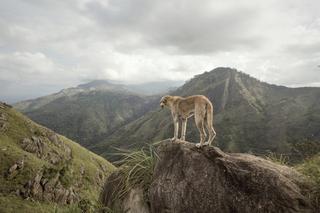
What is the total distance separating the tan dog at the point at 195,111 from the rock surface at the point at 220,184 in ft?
3.13

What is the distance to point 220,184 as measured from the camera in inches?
406

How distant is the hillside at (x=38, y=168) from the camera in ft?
359

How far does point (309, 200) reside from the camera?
365 inches

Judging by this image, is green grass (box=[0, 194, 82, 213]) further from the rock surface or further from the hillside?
the rock surface

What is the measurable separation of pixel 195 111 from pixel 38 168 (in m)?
123

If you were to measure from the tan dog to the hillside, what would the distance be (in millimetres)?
67113

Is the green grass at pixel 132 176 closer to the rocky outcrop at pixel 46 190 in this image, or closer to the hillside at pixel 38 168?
the hillside at pixel 38 168

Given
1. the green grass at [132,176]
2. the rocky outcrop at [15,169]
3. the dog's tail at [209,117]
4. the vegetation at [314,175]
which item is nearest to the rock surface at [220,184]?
the vegetation at [314,175]

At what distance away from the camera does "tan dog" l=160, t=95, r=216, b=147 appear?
12.5 m

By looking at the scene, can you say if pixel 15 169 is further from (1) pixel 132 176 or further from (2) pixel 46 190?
(1) pixel 132 176

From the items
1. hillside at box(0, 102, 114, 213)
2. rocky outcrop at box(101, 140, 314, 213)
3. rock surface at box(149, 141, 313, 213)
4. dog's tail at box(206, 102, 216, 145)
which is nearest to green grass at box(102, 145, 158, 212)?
rocky outcrop at box(101, 140, 314, 213)

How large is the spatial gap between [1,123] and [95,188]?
5472cm

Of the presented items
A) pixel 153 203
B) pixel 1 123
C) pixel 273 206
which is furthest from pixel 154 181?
pixel 1 123

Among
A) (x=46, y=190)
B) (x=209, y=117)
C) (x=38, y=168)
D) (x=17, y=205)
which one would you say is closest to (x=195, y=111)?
(x=209, y=117)
